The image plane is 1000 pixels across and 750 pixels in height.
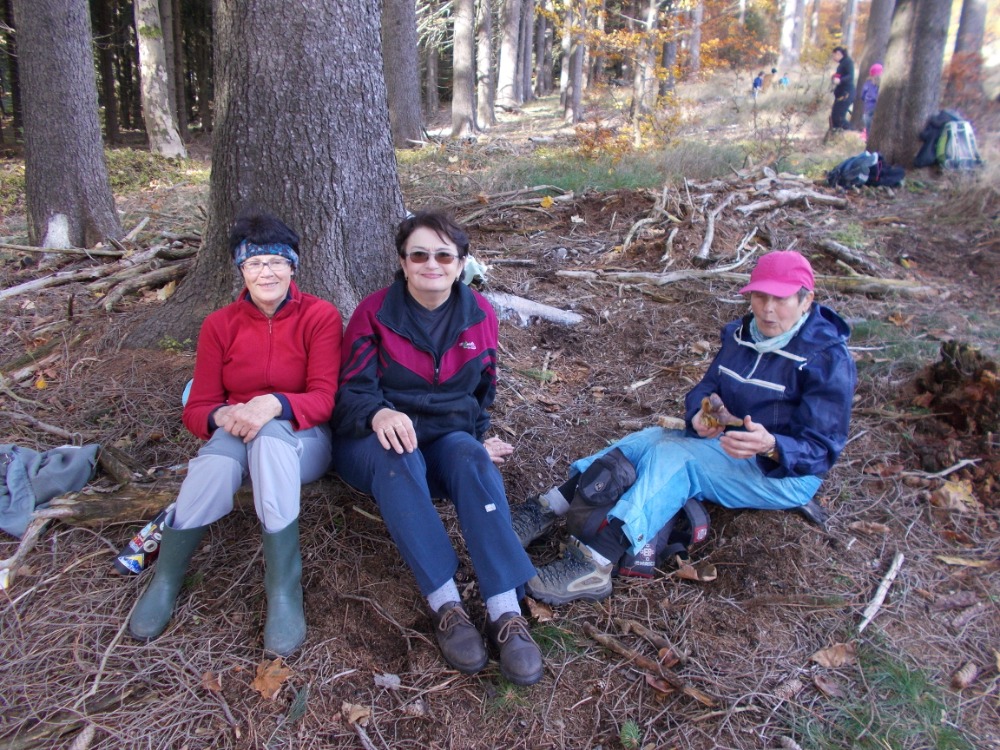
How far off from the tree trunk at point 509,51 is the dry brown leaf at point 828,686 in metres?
20.8

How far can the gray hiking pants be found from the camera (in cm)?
243

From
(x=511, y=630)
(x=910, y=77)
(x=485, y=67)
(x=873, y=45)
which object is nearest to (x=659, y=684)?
(x=511, y=630)

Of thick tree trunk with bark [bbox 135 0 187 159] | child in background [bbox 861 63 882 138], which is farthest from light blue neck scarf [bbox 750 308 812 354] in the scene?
child in background [bbox 861 63 882 138]

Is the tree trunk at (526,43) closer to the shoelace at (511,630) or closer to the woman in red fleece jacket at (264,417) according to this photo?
the woman in red fleece jacket at (264,417)

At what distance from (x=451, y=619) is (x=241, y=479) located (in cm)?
101

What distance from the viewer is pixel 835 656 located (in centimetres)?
249

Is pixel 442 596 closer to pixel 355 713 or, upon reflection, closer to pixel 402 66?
pixel 355 713

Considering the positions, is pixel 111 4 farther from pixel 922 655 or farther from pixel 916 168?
pixel 922 655

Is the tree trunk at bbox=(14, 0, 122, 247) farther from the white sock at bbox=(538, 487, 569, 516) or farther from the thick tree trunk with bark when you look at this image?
the thick tree trunk with bark

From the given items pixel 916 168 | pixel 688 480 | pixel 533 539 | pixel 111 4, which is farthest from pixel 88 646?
pixel 111 4

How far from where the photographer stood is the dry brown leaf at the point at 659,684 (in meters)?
2.37

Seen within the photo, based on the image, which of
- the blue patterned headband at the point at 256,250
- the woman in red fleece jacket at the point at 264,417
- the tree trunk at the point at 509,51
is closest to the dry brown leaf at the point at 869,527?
the woman in red fleece jacket at the point at 264,417

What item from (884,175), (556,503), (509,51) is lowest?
(556,503)

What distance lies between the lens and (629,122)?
1287cm
